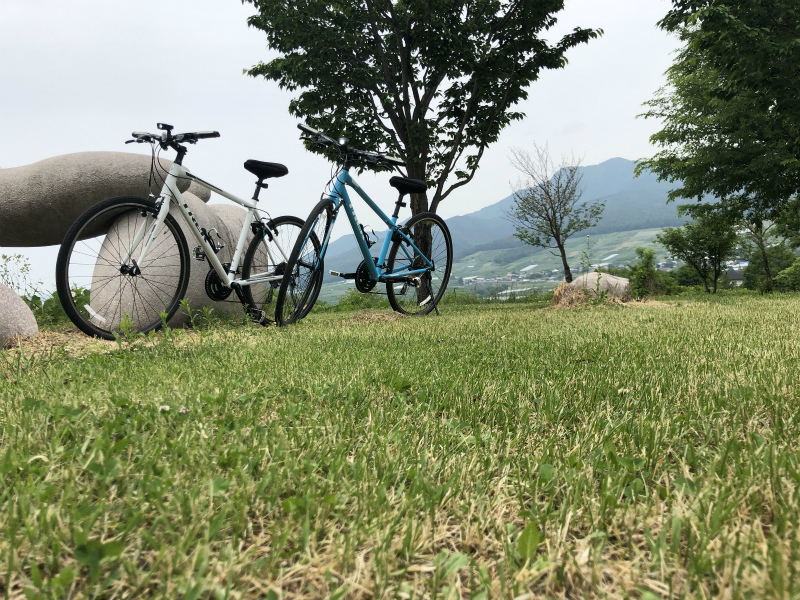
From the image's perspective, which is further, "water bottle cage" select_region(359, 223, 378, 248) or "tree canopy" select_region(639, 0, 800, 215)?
"tree canopy" select_region(639, 0, 800, 215)

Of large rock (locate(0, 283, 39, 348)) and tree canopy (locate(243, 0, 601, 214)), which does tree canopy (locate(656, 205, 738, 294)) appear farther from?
large rock (locate(0, 283, 39, 348))

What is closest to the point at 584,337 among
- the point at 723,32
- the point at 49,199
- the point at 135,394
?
the point at 135,394

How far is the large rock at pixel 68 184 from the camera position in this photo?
23.3ft

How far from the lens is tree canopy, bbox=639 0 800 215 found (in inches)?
510

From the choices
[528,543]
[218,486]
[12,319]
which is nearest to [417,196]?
[12,319]

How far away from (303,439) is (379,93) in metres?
12.9

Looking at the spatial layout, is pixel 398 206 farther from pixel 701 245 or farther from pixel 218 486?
pixel 701 245

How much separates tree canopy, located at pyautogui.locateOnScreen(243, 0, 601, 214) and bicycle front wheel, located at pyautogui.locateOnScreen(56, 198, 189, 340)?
315 inches

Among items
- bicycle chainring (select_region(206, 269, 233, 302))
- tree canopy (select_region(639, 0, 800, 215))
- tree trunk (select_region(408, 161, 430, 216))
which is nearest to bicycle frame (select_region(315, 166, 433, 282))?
bicycle chainring (select_region(206, 269, 233, 302))

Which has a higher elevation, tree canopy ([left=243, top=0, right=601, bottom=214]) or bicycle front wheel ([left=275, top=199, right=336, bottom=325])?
tree canopy ([left=243, top=0, right=601, bottom=214])

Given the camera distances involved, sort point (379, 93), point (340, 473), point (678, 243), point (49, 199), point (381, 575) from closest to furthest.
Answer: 1. point (381, 575)
2. point (340, 473)
3. point (49, 199)
4. point (379, 93)
5. point (678, 243)

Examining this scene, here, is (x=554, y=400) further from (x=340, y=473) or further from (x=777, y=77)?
(x=777, y=77)

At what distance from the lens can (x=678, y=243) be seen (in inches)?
1645

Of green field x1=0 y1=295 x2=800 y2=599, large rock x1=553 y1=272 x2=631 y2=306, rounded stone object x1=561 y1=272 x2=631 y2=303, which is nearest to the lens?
green field x1=0 y1=295 x2=800 y2=599
